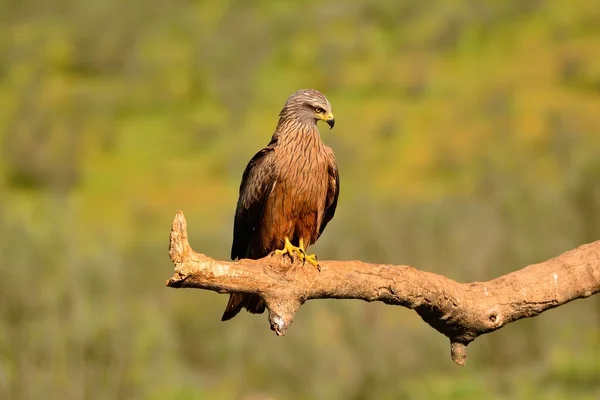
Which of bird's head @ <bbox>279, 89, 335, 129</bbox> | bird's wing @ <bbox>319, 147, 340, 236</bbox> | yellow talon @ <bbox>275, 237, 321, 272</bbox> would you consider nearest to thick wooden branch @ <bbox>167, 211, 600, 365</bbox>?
yellow talon @ <bbox>275, 237, 321, 272</bbox>

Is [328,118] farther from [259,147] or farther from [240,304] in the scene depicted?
[259,147]

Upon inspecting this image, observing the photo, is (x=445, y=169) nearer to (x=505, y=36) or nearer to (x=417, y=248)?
(x=505, y=36)

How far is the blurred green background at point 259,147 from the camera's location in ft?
40.4

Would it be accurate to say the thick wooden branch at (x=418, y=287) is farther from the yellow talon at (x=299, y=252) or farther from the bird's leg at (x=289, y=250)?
the bird's leg at (x=289, y=250)

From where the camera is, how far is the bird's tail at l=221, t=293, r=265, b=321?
497cm

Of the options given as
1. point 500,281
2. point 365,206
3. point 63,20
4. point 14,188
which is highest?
point 63,20

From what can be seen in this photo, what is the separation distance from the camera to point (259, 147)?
19.4m

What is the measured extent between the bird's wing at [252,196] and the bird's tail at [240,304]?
0.57 m

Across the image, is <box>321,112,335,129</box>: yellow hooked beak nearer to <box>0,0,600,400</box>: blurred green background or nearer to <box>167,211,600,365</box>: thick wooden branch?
<box>167,211,600,365</box>: thick wooden branch

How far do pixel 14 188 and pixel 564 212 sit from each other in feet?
47.9

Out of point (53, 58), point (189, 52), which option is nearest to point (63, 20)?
point (53, 58)

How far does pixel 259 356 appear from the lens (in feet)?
43.3

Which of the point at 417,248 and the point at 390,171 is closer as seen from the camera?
the point at 417,248

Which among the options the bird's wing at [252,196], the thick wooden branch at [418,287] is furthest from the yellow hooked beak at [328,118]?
the thick wooden branch at [418,287]
